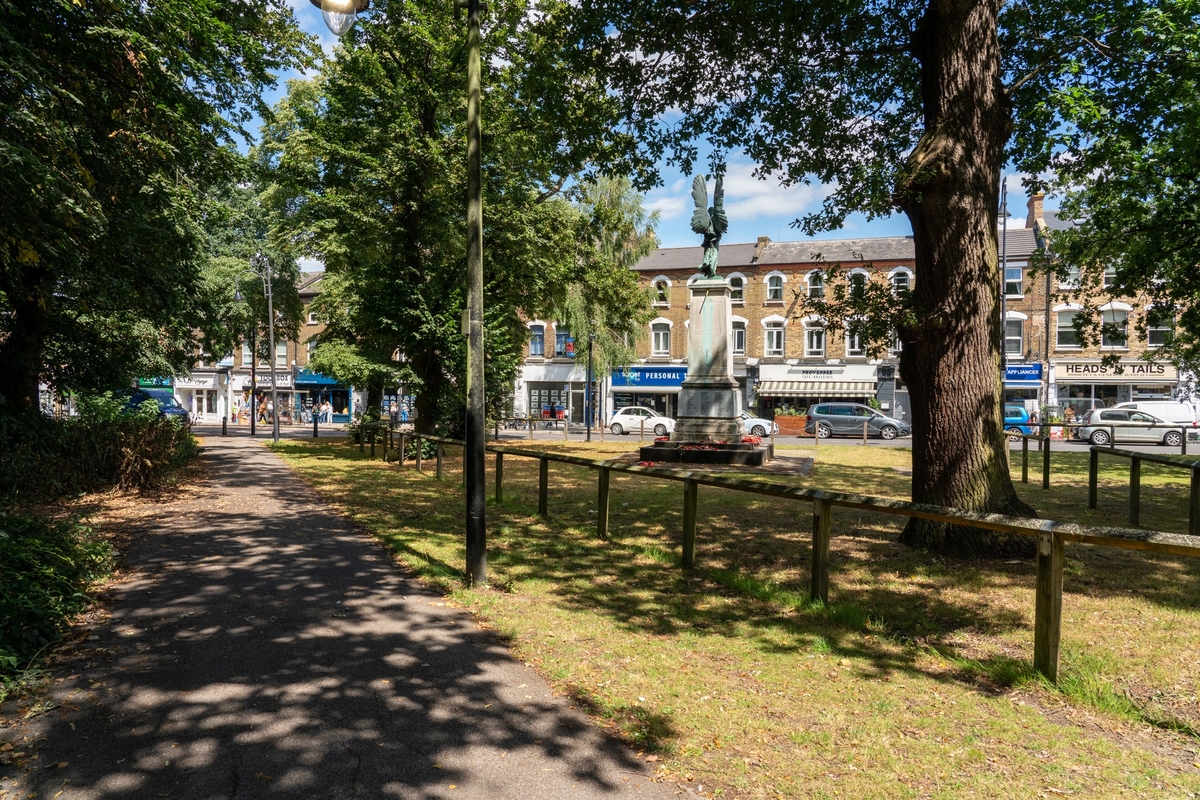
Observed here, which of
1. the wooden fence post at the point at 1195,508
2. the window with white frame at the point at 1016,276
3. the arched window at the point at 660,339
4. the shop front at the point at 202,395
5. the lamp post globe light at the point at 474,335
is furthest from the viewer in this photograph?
the shop front at the point at 202,395

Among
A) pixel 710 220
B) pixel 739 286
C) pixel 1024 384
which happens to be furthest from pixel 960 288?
pixel 739 286

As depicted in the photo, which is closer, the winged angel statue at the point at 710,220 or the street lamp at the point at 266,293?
the winged angel statue at the point at 710,220

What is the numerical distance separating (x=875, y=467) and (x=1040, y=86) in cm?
989

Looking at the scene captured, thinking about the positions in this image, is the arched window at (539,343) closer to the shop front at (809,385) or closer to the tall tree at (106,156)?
the shop front at (809,385)

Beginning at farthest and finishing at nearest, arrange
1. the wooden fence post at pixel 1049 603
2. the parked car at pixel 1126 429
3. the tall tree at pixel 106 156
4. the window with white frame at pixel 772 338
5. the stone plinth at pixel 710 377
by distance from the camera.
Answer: the window with white frame at pixel 772 338, the parked car at pixel 1126 429, the stone plinth at pixel 710 377, the tall tree at pixel 106 156, the wooden fence post at pixel 1049 603

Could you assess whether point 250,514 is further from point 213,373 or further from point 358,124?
point 213,373

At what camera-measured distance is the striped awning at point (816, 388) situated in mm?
41750

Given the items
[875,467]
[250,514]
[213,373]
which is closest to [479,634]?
[250,514]

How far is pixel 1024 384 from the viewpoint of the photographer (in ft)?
128

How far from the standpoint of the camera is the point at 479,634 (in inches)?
203

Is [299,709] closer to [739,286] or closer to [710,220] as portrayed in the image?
[710,220]

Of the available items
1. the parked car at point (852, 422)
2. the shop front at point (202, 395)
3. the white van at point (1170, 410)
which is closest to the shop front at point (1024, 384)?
the white van at point (1170, 410)

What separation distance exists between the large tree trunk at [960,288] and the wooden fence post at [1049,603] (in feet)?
9.24

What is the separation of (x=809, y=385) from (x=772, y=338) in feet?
12.2
